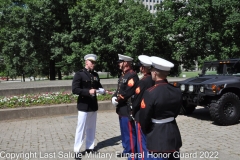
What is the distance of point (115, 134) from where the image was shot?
7.07m

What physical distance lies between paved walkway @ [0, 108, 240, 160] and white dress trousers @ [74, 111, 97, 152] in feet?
1.01

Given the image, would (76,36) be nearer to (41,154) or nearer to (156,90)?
(41,154)

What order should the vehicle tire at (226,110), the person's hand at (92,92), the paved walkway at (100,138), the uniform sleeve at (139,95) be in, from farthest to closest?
the vehicle tire at (226,110), the paved walkway at (100,138), the person's hand at (92,92), the uniform sleeve at (139,95)

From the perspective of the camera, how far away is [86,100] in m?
5.32

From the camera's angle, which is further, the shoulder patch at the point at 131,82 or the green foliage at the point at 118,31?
the green foliage at the point at 118,31

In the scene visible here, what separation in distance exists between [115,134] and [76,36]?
2016 centimetres

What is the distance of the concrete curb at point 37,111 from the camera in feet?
29.2

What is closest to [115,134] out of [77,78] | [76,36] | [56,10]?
[77,78]

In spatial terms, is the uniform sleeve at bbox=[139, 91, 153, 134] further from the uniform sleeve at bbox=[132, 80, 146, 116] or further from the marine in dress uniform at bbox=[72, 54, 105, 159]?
the marine in dress uniform at bbox=[72, 54, 105, 159]

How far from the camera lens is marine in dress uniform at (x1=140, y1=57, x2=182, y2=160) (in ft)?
9.50

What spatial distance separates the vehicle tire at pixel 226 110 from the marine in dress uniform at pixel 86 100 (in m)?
3.72

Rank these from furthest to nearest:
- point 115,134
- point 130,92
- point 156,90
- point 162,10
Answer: point 162,10, point 115,134, point 130,92, point 156,90

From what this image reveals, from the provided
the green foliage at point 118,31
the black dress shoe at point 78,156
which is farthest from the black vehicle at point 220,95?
the green foliage at point 118,31

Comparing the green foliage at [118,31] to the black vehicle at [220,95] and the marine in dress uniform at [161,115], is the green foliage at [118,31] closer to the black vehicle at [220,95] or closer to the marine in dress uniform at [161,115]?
the black vehicle at [220,95]
